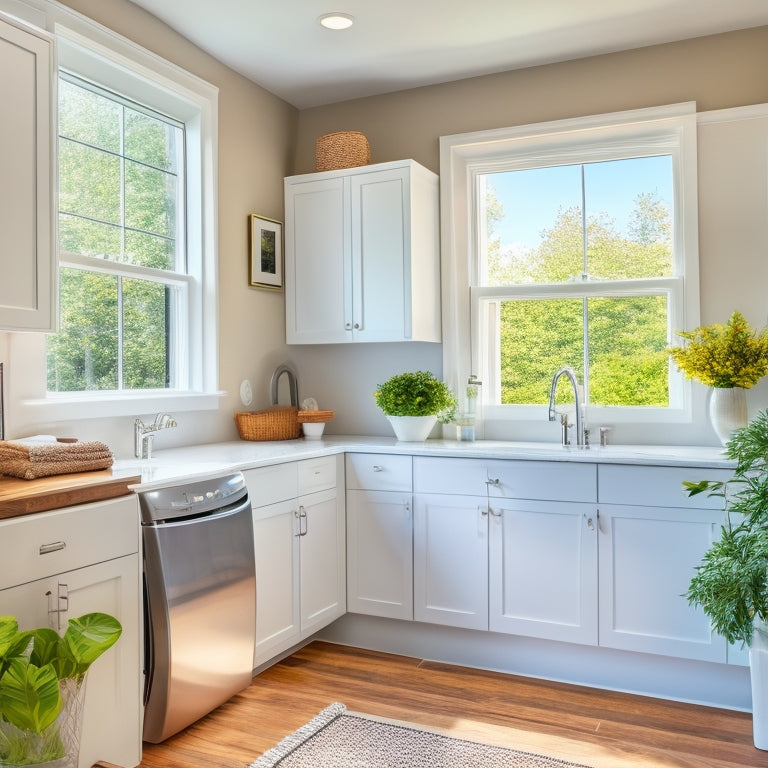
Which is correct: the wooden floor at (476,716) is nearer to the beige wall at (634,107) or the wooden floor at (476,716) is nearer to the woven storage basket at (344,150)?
the beige wall at (634,107)

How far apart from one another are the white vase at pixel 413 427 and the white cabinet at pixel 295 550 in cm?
35

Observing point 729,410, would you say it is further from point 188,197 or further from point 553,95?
point 188,197

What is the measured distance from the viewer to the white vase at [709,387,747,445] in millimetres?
3012

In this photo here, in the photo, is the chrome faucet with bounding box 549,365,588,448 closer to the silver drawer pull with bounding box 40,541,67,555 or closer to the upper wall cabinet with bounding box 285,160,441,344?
the upper wall cabinet with bounding box 285,160,441,344

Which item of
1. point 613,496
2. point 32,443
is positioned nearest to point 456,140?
point 613,496

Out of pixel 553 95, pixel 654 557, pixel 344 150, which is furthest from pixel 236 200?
pixel 654 557

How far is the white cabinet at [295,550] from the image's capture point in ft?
9.44

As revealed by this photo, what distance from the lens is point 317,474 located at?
3.22 meters

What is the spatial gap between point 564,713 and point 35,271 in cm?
237

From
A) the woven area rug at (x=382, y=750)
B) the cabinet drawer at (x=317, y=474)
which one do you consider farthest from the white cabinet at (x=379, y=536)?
the woven area rug at (x=382, y=750)

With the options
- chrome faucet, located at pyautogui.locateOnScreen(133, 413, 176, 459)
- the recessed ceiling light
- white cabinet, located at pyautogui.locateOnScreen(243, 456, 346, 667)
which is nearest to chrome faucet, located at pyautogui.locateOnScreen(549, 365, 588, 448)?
white cabinet, located at pyautogui.locateOnScreen(243, 456, 346, 667)

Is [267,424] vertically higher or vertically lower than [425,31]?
lower

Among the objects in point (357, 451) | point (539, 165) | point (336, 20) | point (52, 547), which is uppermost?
point (336, 20)

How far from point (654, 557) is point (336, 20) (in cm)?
254
